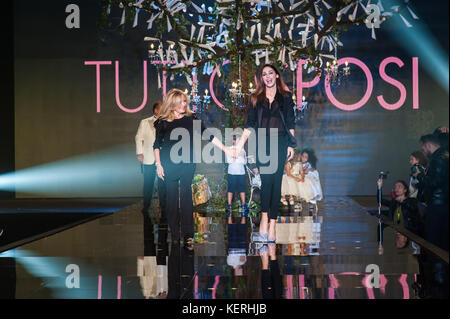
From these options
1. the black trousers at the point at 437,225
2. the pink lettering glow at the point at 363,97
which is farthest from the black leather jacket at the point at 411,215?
the pink lettering glow at the point at 363,97

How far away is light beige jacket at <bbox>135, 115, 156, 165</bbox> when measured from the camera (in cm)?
844

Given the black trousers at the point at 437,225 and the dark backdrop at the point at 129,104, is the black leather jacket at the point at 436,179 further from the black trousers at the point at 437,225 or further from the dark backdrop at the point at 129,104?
the dark backdrop at the point at 129,104

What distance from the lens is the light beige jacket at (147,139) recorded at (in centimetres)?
844

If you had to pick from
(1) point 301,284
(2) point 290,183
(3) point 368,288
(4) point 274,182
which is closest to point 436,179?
(4) point 274,182

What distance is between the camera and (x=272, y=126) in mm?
5086

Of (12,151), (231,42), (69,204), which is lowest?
(69,204)

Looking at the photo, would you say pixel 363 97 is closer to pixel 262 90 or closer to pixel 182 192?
pixel 262 90

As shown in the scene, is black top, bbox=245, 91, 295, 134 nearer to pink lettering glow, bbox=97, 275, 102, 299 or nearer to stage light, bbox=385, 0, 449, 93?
pink lettering glow, bbox=97, 275, 102, 299

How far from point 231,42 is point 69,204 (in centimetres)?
482

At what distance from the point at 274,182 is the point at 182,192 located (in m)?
0.80

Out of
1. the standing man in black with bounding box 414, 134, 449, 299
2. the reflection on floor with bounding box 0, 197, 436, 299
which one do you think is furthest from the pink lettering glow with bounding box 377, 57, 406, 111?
the standing man in black with bounding box 414, 134, 449, 299

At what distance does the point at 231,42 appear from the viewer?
26.6 feet
